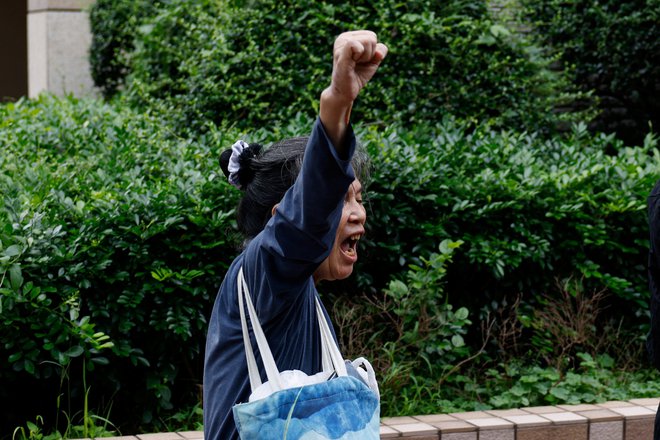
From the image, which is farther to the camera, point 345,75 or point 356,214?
point 356,214

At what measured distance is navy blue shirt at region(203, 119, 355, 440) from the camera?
6.21 feet

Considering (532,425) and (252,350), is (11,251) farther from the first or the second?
(532,425)

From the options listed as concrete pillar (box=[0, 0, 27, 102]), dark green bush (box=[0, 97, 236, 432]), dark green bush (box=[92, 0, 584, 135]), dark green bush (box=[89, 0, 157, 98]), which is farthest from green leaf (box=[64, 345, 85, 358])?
concrete pillar (box=[0, 0, 27, 102])

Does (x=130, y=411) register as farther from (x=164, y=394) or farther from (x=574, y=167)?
(x=574, y=167)

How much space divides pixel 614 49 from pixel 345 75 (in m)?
7.54

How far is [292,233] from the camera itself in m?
1.96

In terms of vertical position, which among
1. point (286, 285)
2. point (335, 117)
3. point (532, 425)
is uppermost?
point (335, 117)

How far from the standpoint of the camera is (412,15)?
711 cm

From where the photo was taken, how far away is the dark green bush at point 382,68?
6.97 metres

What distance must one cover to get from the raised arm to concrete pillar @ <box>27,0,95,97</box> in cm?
1048

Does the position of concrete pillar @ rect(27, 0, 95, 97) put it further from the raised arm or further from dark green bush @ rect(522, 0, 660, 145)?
the raised arm

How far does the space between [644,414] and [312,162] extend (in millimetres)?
3400

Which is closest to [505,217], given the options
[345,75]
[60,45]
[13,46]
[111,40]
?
[345,75]

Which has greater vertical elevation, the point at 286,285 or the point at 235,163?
the point at 235,163
